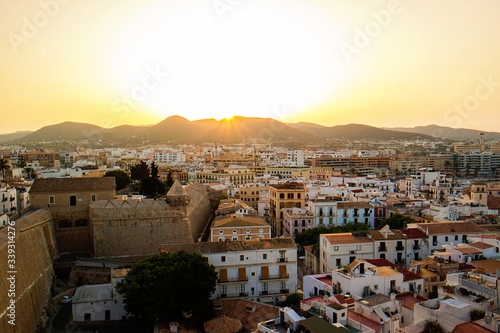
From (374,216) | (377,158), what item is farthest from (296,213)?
(377,158)

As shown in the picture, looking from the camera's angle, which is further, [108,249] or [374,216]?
[374,216]

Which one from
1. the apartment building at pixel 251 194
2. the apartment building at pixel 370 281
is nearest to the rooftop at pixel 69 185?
the apartment building at pixel 370 281

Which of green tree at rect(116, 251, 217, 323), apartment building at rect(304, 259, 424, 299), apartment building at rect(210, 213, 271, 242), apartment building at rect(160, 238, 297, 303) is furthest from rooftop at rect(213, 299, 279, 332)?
apartment building at rect(210, 213, 271, 242)

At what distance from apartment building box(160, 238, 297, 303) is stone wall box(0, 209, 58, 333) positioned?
6.54 metres

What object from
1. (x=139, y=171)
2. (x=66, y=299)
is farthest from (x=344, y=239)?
(x=139, y=171)

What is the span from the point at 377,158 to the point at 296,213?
269 feet

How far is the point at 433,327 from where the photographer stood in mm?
12648

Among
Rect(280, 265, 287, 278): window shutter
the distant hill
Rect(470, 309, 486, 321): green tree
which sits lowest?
Rect(280, 265, 287, 278): window shutter

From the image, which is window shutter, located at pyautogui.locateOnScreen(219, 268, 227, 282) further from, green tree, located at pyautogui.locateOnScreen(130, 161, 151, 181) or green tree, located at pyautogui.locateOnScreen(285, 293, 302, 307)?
green tree, located at pyautogui.locateOnScreen(130, 161, 151, 181)

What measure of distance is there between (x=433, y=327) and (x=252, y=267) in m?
10.9

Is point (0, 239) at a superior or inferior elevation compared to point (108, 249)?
superior

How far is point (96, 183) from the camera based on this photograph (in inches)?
1193

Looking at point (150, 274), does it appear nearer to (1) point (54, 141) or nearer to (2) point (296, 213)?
(2) point (296, 213)

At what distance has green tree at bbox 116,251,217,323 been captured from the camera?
18.4m
